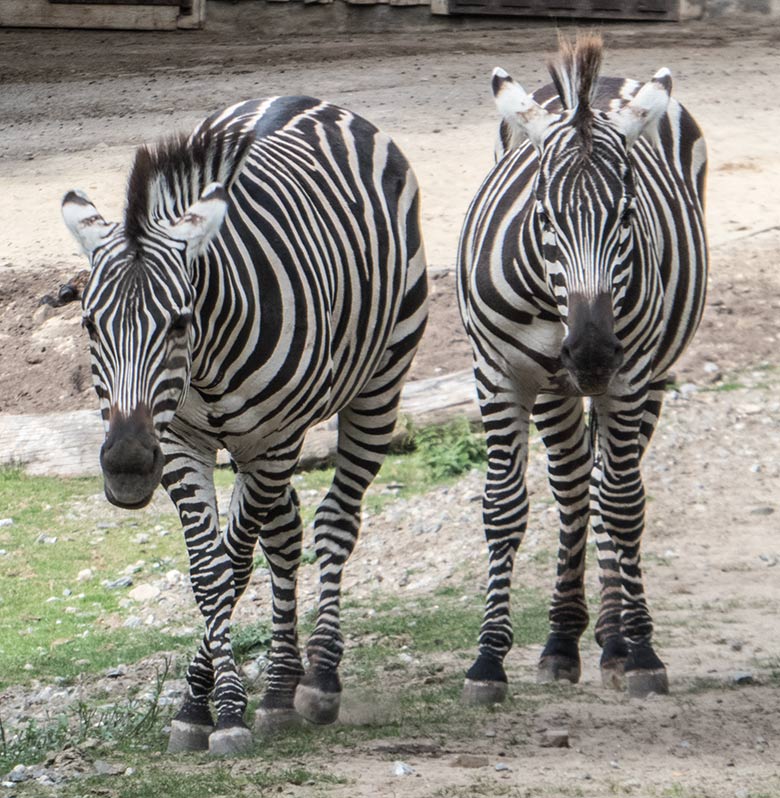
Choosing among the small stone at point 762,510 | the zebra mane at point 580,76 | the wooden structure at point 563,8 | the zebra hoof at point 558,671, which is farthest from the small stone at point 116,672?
the wooden structure at point 563,8

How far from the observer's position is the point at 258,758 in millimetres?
4625

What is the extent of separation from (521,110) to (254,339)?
135cm

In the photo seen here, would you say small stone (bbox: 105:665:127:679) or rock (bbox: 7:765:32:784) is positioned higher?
rock (bbox: 7:765:32:784)

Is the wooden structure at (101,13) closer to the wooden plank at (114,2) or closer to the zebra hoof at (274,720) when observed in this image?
the wooden plank at (114,2)

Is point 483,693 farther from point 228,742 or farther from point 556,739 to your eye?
point 228,742

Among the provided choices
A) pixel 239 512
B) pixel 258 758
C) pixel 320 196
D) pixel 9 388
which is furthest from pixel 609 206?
pixel 9 388

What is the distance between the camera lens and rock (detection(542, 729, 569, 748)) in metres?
4.80

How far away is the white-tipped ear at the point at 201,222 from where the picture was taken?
14.6ft

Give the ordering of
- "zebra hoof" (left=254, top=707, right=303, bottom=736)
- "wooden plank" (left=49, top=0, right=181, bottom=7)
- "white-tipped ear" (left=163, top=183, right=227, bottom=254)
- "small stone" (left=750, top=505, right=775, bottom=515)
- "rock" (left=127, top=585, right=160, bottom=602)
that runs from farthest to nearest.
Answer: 1. "wooden plank" (left=49, top=0, right=181, bottom=7)
2. "small stone" (left=750, top=505, right=775, bottom=515)
3. "rock" (left=127, top=585, right=160, bottom=602)
4. "zebra hoof" (left=254, top=707, right=303, bottom=736)
5. "white-tipped ear" (left=163, top=183, right=227, bottom=254)

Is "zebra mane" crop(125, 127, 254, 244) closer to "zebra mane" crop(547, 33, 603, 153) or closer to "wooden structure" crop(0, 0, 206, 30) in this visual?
"zebra mane" crop(547, 33, 603, 153)

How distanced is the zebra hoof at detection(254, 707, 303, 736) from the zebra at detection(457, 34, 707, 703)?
0.68 metres

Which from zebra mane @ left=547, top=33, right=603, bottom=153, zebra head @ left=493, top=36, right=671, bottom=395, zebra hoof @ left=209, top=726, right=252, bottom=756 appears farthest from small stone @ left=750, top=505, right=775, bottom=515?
zebra hoof @ left=209, top=726, right=252, bottom=756

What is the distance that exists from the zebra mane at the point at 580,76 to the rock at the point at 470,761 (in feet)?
6.90

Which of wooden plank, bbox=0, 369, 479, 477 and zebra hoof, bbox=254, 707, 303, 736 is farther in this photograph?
wooden plank, bbox=0, 369, 479, 477
